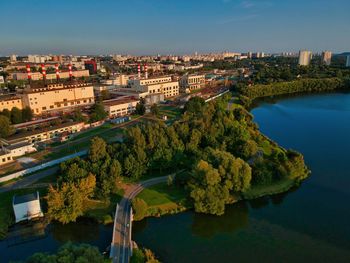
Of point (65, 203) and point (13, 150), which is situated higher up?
point (13, 150)

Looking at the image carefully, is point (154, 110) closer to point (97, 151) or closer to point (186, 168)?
point (186, 168)

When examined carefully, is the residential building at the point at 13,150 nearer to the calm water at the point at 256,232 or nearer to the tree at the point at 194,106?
the calm water at the point at 256,232

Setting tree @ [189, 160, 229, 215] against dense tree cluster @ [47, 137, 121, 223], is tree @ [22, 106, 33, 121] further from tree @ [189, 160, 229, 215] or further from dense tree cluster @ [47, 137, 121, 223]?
tree @ [189, 160, 229, 215]

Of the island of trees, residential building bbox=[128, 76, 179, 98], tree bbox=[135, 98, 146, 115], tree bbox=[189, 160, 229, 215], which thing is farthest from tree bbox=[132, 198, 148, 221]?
residential building bbox=[128, 76, 179, 98]

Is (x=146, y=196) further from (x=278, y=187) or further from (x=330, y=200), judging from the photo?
(x=330, y=200)

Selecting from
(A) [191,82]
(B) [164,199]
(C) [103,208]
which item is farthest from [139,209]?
(A) [191,82]
